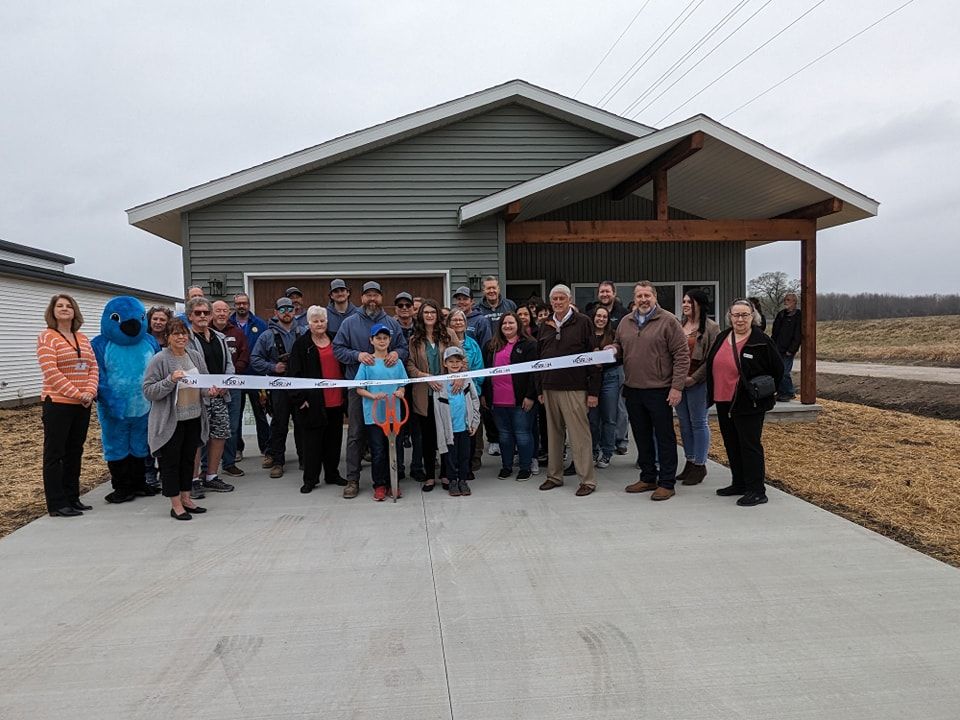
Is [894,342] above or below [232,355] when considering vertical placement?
below

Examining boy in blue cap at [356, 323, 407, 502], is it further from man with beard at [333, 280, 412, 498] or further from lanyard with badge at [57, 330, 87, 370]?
lanyard with badge at [57, 330, 87, 370]

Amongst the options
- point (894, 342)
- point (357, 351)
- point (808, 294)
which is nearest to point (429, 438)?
point (357, 351)

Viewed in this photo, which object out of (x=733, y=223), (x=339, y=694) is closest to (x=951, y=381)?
(x=733, y=223)

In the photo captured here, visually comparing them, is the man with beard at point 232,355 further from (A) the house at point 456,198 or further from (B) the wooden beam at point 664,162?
(B) the wooden beam at point 664,162

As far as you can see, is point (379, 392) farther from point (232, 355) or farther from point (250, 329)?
point (250, 329)

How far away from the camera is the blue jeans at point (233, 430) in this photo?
638 centimetres

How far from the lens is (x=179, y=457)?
4902 mm

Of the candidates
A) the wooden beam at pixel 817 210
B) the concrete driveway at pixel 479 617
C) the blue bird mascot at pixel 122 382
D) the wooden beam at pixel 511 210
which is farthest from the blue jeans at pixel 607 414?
the wooden beam at pixel 817 210

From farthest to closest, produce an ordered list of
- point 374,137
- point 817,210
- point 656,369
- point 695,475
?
point 817,210 < point 374,137 < point 695,475 < point 656,369

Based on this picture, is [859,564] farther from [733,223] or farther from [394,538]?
[733,223]

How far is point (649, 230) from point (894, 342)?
29.0 meters

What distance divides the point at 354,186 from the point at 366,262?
1.12m

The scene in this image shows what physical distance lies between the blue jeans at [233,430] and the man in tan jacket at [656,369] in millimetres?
3911

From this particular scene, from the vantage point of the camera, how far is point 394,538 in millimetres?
4410
